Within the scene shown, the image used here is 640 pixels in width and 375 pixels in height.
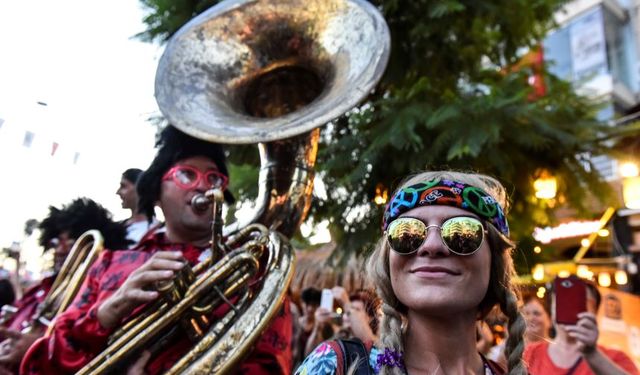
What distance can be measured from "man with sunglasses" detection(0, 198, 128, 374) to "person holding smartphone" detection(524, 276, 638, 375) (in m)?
2.05

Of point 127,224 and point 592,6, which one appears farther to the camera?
point 592,6

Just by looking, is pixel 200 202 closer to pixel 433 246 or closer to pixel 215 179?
pixel 215 179

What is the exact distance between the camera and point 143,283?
1681mm

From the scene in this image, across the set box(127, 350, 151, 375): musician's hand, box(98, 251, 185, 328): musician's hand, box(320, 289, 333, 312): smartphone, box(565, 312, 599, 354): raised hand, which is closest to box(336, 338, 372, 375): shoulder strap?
box(98, 251, 185, 328): musician's hand

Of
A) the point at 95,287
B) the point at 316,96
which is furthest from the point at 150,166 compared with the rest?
the point at 316,96

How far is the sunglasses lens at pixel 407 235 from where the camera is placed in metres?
1.13

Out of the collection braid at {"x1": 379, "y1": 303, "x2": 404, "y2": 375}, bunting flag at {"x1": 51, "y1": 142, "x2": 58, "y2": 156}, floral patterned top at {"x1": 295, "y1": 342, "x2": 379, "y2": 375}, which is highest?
bunting flag at {"x1": 51, "y1": 142, "x2": 58, "y2": 156}

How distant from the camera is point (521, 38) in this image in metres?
4.61

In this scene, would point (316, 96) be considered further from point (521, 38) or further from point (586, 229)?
point (586, 229)

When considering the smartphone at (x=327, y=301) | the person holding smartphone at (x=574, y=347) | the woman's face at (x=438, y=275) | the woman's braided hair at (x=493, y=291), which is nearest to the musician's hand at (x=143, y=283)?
the woman's braided hair at (x=493, y=291)

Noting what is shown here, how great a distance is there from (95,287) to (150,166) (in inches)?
23.8

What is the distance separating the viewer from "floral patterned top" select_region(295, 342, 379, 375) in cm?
103

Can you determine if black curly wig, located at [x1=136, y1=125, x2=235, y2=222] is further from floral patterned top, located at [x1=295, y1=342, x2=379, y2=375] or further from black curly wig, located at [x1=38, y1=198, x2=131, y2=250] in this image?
floral patterned top, located at [x1=295, y1=342, x2=379, y2=375]

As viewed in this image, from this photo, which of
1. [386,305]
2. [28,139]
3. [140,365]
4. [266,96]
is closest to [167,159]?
[266,96]
